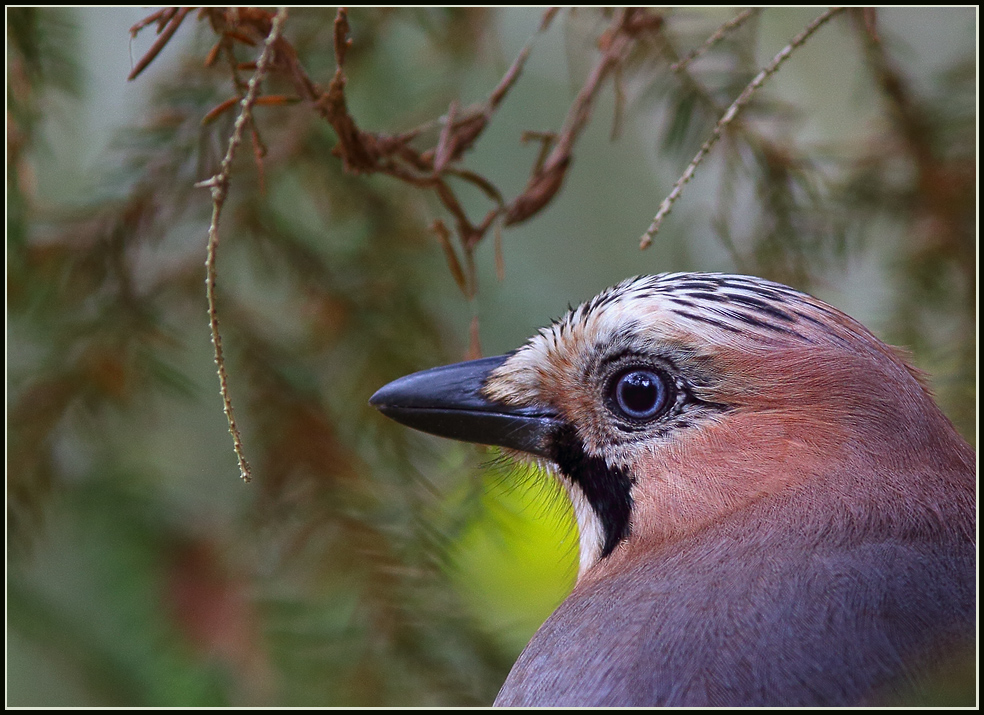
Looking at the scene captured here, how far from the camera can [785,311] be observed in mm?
1659

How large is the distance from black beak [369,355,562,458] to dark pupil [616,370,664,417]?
14 centimetres

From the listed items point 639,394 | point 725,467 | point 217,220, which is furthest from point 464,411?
point 217,220

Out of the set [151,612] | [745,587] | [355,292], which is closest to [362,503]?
[355,292]

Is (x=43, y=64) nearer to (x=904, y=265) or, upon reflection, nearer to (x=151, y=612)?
(x=151, y=612)

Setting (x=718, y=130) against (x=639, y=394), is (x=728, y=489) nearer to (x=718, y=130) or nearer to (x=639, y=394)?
(x=639, y=394)

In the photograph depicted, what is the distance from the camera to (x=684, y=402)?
1.65 meters

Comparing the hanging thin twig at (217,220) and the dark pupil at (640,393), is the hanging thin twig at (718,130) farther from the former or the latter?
the hanging thin twig at (217,220)

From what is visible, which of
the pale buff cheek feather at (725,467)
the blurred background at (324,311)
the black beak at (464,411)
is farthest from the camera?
the blurred background at (324,311)

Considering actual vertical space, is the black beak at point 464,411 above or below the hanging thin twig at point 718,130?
below

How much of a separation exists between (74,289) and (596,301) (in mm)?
1081

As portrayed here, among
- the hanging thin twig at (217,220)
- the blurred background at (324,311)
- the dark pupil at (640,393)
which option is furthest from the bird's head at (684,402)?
the hanging thin twig at (217,220)

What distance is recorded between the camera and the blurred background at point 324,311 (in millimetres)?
1979

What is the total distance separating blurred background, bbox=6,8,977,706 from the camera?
6.49ft

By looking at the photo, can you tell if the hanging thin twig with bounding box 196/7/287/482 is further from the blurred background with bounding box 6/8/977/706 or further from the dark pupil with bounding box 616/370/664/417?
the dark pupil with bounding box 616/370/664/417
